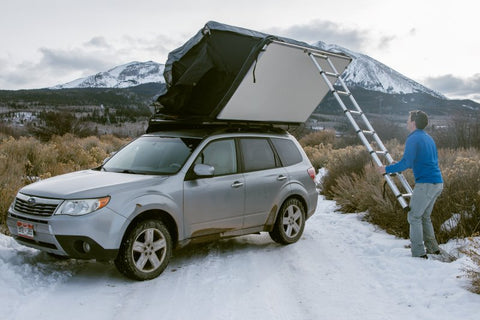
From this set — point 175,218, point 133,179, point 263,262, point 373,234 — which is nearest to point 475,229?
point 373,234

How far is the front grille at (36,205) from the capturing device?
5.55m

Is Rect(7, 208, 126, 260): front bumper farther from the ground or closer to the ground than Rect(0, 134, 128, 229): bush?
closer to the ground

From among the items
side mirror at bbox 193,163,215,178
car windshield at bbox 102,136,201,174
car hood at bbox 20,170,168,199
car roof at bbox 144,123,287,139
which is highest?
car roof at bbox 144,123,287,139

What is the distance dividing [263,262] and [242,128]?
200cm

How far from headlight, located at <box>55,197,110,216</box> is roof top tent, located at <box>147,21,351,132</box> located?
2.09 m

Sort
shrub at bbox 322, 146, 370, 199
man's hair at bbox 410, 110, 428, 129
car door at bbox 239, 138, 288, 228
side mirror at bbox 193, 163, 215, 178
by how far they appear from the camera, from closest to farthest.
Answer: side mirror at bbox 193, 163, 215, 178 < man's hair at bbox 410, 110, 428, 129 < car door at bbox 239, 138, 288, 228 < shrub at bbox 322, 146, 370, 199

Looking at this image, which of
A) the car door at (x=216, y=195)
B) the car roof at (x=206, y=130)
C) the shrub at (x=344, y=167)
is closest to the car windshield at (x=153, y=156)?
the car roof at (x=206, y=130)

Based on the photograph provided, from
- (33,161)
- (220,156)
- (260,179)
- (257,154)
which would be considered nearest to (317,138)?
(33,161)

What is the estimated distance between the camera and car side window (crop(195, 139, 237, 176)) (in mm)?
6770

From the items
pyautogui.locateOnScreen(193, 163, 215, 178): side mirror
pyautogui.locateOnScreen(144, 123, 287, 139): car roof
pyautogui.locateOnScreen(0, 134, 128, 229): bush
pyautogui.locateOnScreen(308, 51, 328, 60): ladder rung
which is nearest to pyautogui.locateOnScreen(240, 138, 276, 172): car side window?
pyautogui.locateOnScreen(144, 123, 287, 139): car roof

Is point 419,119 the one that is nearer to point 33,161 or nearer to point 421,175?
point 421,175

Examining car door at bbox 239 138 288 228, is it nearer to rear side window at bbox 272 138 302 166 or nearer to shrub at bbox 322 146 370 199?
rear side window at bbox 272 138 302 166

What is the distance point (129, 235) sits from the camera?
5.68 meters

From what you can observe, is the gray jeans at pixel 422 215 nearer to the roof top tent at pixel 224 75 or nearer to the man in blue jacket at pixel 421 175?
the man in blue jacket at pixel 421 175
